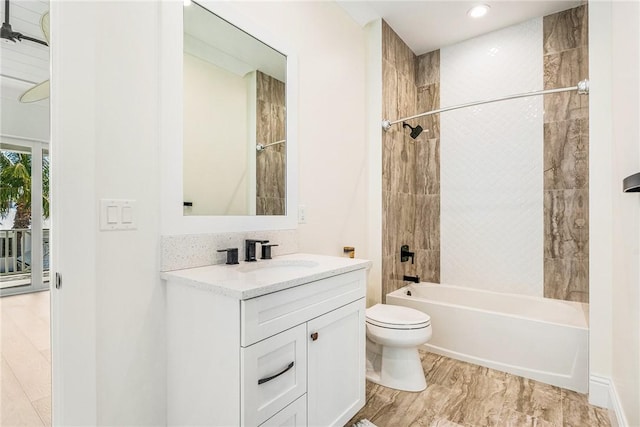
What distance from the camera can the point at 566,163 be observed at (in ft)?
8.96

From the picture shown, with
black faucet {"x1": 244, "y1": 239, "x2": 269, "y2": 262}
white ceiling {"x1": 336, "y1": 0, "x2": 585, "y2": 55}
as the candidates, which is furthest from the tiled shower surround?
black faucet {"x1": 244, "y1": 239, "x2": 269, "y2": 262}

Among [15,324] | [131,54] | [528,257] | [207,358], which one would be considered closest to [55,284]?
[207,358]

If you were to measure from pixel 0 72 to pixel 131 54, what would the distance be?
471mm

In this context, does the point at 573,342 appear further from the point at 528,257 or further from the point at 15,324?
the point at 15,324

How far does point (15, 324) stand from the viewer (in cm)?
166

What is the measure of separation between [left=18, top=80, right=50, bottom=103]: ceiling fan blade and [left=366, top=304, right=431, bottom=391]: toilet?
2.03 meters

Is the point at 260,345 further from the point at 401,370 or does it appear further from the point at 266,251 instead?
the point at 401,370

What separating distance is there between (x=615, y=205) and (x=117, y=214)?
243 centimetres

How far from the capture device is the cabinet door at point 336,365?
4.79 feet

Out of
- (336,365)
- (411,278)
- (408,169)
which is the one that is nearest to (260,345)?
(336,365)

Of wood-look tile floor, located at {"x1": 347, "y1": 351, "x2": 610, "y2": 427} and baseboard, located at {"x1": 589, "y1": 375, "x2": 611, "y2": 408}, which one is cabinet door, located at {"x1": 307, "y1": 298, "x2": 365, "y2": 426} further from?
baseboard, located at {"x1": 589, "y1": 375, "x2": 611, "y2": 408}

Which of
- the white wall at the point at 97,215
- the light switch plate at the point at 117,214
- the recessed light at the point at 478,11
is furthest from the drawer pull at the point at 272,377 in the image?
the recessed light at the point at 478,11

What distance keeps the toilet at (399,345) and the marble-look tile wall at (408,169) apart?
601 mm

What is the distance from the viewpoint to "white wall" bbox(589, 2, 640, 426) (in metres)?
1.41
